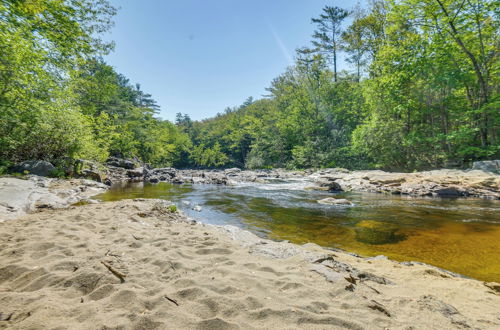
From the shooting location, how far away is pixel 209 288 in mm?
2213

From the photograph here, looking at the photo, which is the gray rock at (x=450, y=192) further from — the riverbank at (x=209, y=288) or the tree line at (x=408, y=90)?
the riverbank at (x=209, y=288)

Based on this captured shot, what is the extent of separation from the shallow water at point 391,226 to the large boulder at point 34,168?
7.34 m

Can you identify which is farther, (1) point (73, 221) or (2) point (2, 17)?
(2) point (2, 17)

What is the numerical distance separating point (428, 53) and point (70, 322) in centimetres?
2209

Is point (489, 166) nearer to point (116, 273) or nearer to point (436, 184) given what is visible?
point (436, 184)

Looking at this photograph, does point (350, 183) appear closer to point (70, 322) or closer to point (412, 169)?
point (412, 169)

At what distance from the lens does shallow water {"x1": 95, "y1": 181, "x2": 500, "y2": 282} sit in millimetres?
4285

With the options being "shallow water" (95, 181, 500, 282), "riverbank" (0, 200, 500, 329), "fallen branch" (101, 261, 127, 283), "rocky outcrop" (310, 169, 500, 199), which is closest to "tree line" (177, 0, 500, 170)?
"rocky outcrop" (310, 169, 500, 199)

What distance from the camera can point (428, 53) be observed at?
16.0m

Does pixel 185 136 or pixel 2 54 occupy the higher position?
pixel 185 136

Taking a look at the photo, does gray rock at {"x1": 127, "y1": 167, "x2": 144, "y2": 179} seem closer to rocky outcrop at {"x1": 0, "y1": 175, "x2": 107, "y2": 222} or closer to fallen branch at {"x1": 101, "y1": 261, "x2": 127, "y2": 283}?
rocky outcrop at {"x1": 0, "y1": 175, "x2": 107, "y2": 222}

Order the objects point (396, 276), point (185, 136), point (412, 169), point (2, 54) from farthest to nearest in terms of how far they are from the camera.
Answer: point (185, 136), point (412, 169), point (2, 54), point (396, 276)

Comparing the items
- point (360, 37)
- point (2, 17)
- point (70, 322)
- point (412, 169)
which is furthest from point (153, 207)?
point (360, 37)

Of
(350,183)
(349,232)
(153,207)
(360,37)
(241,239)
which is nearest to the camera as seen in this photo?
(241,239)
